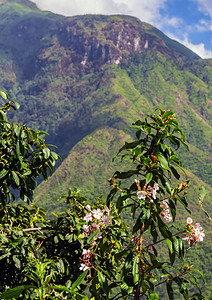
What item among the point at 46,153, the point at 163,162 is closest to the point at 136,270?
the point at 163,162

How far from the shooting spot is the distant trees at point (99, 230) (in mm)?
2643

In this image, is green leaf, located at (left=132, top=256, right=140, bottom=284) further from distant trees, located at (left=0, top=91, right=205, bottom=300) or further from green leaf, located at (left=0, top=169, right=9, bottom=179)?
green leaf, located at (left=0, top=169, right=9, bottom=179)

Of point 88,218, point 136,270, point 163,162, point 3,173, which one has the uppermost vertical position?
point 163,162

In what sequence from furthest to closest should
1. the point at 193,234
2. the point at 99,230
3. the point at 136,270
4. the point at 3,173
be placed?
the point at 3,173 < the point at 99,230 < the point at 193,234 < the point at 136,270

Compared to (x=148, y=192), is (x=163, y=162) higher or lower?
higher

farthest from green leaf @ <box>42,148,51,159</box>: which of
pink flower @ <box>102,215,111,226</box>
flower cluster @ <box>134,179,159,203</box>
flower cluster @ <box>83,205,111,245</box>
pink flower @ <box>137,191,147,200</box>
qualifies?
pink flower @ <box>137,191,147,200</box>

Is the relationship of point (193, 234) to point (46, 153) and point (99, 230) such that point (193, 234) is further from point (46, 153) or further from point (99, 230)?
point (46, 153)

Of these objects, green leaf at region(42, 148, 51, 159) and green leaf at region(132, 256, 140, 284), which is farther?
green leaf at region(42, 148, 51, 159)

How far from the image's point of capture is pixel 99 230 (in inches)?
115

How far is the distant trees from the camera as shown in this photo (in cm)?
264

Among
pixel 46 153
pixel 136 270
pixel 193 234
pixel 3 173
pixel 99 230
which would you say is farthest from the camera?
pixel 46 153

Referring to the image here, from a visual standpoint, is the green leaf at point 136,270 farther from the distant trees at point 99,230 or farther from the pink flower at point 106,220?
the pink flower at point 106,220

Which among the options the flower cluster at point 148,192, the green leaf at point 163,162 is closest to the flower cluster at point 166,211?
the flower cluster at point 148,192

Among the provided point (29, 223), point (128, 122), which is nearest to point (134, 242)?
point (29, 223)
